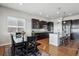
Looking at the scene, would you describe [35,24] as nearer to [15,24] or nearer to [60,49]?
[15,24]

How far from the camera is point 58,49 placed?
1654mm

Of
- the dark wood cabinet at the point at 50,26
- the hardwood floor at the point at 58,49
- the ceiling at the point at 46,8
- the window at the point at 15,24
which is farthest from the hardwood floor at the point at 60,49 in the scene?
the ceiling at the point at 46,8

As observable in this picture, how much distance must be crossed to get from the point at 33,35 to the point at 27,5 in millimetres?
673

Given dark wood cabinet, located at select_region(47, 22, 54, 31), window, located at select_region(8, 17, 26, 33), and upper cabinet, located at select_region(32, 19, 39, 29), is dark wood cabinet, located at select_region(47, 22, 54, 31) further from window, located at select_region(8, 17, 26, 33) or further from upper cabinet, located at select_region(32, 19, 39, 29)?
window, located at select_region(8, 17, 26, 33)

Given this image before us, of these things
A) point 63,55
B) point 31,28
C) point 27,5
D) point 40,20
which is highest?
point 27,5

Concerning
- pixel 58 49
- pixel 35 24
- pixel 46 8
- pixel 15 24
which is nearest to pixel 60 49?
pixel 58 49

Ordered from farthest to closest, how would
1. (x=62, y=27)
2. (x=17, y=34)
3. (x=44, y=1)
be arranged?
(x=62, y=27) < (x=17, y=34) < (x=44, y=1)

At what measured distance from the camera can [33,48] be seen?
1721 millimetres

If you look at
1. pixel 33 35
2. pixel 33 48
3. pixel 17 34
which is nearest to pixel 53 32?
pixel 33 35

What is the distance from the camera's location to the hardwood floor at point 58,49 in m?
1.59

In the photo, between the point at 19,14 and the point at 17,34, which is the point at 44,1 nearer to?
the point at 19,14

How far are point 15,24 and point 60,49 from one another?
1.14 metres

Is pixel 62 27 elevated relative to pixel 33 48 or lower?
elevated

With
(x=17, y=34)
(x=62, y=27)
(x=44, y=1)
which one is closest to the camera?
(x=44, y=1)
